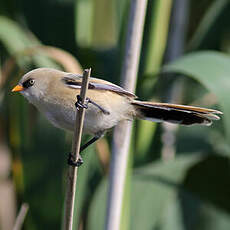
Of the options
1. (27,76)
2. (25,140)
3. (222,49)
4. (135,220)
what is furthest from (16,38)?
(222,49)

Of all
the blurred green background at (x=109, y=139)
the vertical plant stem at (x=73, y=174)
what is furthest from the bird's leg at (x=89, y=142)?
the blurred green background at (x=109, y=139)

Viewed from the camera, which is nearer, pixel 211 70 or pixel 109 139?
pixel 211 70

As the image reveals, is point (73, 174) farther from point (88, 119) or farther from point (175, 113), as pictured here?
point (175, 113)

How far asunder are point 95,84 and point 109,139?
66cm

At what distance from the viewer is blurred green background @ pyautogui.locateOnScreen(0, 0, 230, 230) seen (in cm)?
180

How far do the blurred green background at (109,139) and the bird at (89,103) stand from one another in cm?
38

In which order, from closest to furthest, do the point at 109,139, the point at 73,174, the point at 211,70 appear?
the point at 73,174
the point at 211,70
the point at 109,139

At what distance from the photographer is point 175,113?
1.26 m

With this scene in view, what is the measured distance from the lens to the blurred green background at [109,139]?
1.80 m

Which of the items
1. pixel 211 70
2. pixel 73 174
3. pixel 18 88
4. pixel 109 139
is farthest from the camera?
pixel 109 139

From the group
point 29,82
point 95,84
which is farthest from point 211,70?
point 29,82

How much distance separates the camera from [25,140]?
185cm

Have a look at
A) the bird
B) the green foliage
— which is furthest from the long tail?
the green foliage

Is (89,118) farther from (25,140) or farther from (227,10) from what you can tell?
(227,10)
